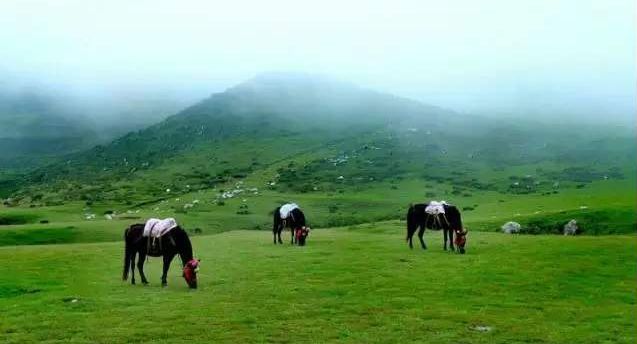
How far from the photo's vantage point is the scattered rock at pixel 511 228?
49.6 metres

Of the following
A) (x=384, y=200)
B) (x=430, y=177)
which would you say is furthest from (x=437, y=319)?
(x=430, y=177)

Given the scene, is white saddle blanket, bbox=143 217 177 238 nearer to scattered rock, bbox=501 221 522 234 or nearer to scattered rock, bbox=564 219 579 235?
scattered rock, bbox=501 221 522 234

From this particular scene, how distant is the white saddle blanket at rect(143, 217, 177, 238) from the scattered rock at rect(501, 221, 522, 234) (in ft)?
105

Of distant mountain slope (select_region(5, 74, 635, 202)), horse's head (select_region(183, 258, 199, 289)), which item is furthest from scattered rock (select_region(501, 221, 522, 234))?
distant mountain slope (select_region(5, 74, 635, 202))

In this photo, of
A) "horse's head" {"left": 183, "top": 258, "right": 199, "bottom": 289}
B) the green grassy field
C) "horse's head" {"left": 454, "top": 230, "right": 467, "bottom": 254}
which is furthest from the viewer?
"horse's head" {"left": 454, "top": 230, "right": 467, "bottom": 254}

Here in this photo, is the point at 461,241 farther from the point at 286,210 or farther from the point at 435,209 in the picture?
the point at 286,210

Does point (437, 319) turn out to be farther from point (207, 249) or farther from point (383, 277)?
point (207, 249)

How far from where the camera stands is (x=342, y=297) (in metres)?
21.4

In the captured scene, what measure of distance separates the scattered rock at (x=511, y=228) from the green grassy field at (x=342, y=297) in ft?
48.4

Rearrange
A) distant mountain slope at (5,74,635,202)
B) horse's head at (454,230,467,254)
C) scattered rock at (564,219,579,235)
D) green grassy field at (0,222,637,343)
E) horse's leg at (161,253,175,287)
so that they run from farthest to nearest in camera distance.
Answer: distant mountain slope at (5,74,635,202)
scattered rock at (564,219,579,235)
horse's head at (454,230,467,254)
horse's leg at (161,253,175,287)
green grassy field at (0,222,637,343)

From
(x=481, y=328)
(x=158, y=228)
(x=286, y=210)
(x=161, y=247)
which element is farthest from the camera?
(x=286, y=210)

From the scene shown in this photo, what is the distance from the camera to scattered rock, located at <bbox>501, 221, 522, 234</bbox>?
4960 cm

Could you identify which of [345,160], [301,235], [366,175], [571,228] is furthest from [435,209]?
[345,160]

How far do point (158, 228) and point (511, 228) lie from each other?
33.0 meters
